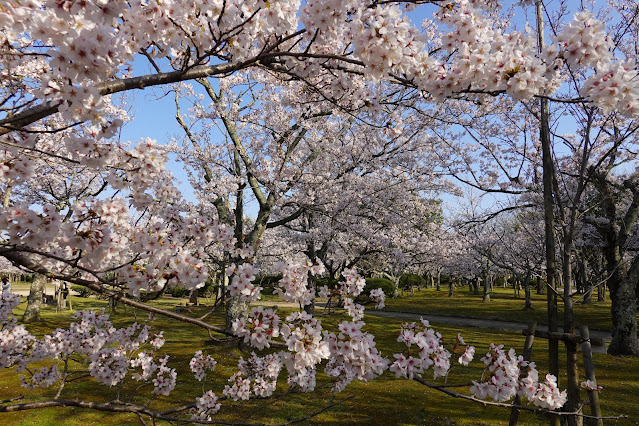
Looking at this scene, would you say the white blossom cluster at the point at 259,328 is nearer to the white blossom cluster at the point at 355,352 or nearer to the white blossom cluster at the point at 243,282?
the white blossom cluster at the point at 243,282

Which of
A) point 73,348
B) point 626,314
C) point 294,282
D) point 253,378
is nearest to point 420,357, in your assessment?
point 294,282

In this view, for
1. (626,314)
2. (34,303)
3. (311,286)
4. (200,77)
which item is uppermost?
(200,77)

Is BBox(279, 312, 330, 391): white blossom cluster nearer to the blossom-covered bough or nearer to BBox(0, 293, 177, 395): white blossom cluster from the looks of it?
the blossom-covered bough

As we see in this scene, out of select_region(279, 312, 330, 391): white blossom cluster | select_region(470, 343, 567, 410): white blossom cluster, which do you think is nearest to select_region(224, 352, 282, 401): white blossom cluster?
select_region(279, 312, 330, 391): white blossom cluster

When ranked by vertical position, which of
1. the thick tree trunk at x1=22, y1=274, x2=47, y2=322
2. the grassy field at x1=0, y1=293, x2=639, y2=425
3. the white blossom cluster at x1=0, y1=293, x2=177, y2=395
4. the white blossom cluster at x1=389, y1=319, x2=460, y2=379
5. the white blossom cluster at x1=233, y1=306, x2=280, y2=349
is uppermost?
the white blossom cluster at x1=233, y1=306, x2=280, y2=349

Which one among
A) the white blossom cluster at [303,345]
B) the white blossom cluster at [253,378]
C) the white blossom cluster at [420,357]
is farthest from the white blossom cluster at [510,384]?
the white blossom cluster at [253,378]

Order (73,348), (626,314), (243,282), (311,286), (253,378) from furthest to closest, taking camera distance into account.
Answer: (626,314) → (311,286) → (73,348) → (253,378) → (243,282)

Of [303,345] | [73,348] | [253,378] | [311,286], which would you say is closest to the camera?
[303,345]

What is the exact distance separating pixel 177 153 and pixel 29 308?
10.5 metres

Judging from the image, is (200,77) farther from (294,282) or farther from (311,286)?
(311,286)

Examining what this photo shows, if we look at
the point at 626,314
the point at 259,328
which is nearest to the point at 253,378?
the point at 259,328

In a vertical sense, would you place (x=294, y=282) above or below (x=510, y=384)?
above

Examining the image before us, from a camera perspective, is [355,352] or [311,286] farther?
[311,286]

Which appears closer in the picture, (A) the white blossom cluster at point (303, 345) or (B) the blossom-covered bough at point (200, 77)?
(B) the blossom-covered bough at point (200, 77)
